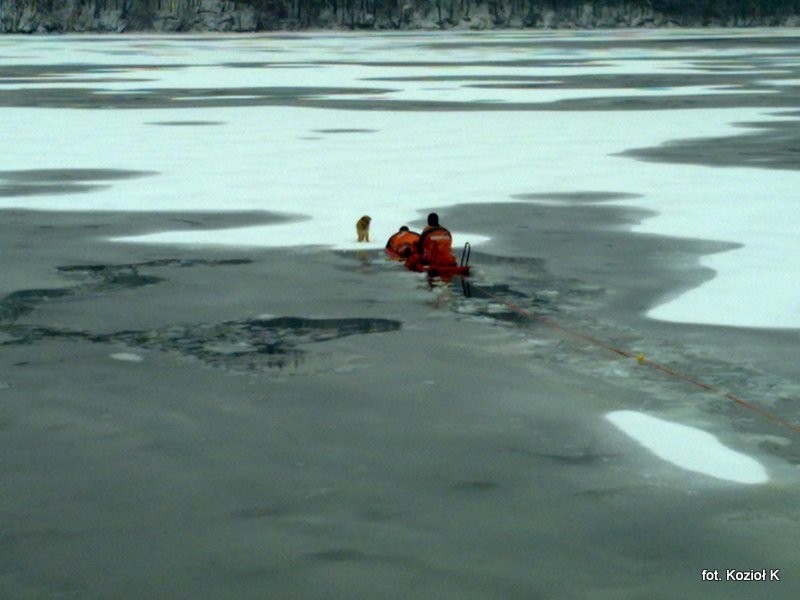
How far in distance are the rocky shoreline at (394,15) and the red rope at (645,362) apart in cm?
11172

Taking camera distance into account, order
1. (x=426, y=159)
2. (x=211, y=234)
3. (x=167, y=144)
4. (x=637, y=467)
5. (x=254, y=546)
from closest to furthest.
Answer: (x=254, y=546), (x=637, y=467), (x=211, y=234), (x=426, y=159), (x=167, y=144)

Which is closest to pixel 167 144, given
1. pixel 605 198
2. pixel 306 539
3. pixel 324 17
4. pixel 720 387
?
pixel 605 198

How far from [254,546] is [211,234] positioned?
868 centimetres

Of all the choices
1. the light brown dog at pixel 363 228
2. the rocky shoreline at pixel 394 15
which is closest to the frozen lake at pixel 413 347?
the light brown dog at pixel 363 228

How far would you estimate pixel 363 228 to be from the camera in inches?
546

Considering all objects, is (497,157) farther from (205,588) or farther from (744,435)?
(205,588)

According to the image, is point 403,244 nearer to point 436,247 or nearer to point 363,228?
point 436,247

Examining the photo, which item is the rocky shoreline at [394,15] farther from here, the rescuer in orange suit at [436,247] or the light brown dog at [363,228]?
the rescuer in orange suit at [436,247]

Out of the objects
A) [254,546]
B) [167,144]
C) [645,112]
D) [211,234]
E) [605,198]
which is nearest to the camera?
[254,546]

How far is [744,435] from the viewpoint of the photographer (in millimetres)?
7477

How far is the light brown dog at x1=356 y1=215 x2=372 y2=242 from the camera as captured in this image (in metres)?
13.8

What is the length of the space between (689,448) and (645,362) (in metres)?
1.79

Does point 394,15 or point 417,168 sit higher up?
point 417,168

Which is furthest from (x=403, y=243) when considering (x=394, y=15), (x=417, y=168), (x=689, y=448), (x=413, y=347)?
(x=394, y=15)
